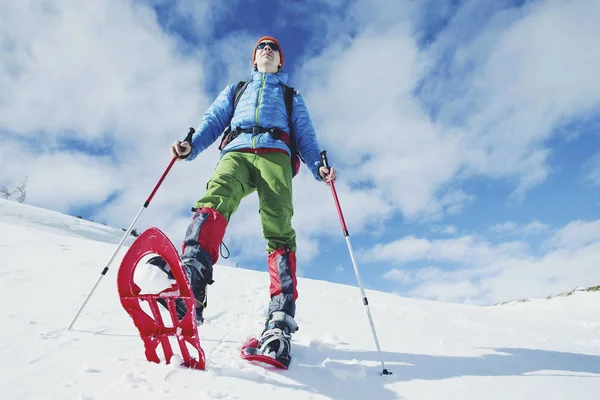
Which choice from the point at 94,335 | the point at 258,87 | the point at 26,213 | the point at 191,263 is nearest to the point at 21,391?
the point at 94,335

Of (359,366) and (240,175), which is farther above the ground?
(240,175)

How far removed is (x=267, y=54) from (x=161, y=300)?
3.04m

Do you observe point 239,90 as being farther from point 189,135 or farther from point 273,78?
point 189,135

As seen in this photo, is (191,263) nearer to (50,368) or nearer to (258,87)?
(50,368)

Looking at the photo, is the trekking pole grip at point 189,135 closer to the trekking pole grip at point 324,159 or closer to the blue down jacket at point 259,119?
the blue down jacket at point 259,119

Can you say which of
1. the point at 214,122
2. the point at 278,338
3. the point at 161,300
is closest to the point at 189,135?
the point at 214,122

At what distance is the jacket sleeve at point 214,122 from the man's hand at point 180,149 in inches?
3.7

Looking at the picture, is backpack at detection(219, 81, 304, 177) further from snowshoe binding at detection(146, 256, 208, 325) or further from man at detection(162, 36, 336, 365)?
snowshoe binding at detection(146, 256, 208, 325)

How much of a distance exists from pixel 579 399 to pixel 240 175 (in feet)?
9.48

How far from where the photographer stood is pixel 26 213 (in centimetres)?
1404

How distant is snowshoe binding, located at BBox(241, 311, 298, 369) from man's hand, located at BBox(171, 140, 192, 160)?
1617 mm

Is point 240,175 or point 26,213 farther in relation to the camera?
point 26,213

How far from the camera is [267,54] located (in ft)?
13.3

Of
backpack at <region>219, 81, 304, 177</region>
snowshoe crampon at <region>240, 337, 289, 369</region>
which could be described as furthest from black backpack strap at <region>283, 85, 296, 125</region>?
snowshoe crampon at <region>240, 337, 289, 369</region>
